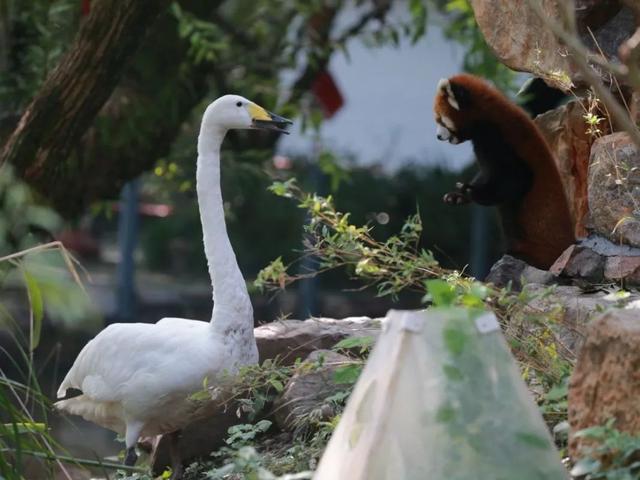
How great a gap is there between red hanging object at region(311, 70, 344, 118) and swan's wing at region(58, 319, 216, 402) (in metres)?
4.92

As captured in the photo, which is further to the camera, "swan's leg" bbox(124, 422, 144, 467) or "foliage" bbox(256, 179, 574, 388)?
"swan's leg" bbox(124, 422, 144, 467)

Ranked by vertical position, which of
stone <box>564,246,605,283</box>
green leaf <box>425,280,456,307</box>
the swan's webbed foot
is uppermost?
green leaf <box>425,280,456,307</box>

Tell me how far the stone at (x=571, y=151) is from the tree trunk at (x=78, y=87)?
1751mm

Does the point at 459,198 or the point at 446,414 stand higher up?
the point at 446,414

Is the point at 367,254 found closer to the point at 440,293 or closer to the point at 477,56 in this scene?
the point at 440,293

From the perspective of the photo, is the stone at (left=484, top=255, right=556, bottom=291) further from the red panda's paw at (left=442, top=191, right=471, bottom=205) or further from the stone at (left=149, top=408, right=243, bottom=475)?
the stone at (left=149, top=408, right=243, bottom=475)

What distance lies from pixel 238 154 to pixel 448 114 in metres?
3.55

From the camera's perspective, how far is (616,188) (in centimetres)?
405

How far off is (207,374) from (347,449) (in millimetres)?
1768

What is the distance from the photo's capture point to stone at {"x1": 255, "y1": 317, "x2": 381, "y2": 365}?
14.6 ft

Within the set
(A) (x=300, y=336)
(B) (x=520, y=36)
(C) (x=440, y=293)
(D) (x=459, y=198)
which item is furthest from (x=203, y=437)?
(C) (x=440, y=293)

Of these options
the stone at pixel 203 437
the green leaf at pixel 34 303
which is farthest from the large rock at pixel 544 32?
the green leaf at pixel 34 303

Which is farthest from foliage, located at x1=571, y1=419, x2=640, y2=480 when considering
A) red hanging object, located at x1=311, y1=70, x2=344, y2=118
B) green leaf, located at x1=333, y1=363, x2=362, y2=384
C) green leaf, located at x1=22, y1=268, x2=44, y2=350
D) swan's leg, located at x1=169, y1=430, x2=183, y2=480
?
red hanging object, located at x1=311, y1=70, x2=344, y2=118

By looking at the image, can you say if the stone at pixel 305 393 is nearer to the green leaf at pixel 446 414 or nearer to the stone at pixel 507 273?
the stone at pixel 507 273
